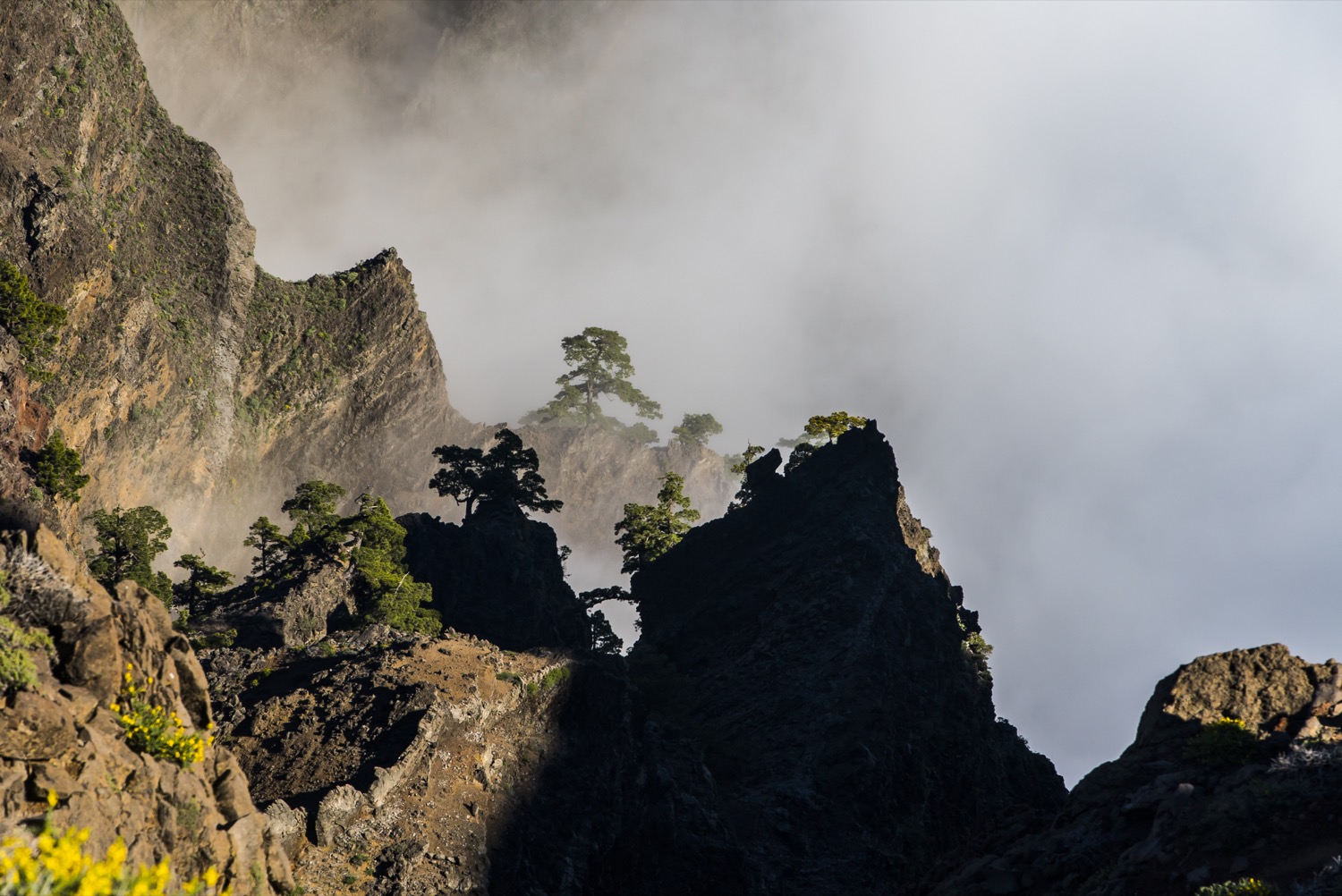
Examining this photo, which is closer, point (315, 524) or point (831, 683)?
point (831, 683)

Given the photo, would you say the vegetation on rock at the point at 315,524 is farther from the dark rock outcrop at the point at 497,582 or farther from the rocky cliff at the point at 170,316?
the rocky cliff at the point at 170,316

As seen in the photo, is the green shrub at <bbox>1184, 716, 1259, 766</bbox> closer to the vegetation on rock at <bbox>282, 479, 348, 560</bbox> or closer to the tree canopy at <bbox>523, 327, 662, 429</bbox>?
the vegetation on rock at <bbox>282, 479, 348, 560</bbox>

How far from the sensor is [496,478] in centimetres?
7531

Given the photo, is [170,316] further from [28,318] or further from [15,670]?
[15,670]

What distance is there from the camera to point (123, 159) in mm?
69562

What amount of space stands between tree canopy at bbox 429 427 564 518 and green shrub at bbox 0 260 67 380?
26481 millimetres

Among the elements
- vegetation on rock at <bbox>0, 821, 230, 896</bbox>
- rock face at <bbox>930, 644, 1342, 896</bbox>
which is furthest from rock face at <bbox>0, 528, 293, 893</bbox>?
rock face at <bbox>930, 644, 1342, 896</bbox>

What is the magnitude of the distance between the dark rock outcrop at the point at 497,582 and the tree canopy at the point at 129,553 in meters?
15.2

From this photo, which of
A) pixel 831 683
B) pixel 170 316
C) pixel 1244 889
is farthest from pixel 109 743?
pixel 170 316

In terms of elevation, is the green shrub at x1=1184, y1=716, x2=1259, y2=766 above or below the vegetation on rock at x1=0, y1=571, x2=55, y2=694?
above

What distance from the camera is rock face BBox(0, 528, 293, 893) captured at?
17203 millimetres

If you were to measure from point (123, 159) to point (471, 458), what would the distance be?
3156 centimetres

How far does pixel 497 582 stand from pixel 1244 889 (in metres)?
50.7

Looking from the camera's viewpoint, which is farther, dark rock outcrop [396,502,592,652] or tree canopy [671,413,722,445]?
tree canopy [671,413,722,445]
